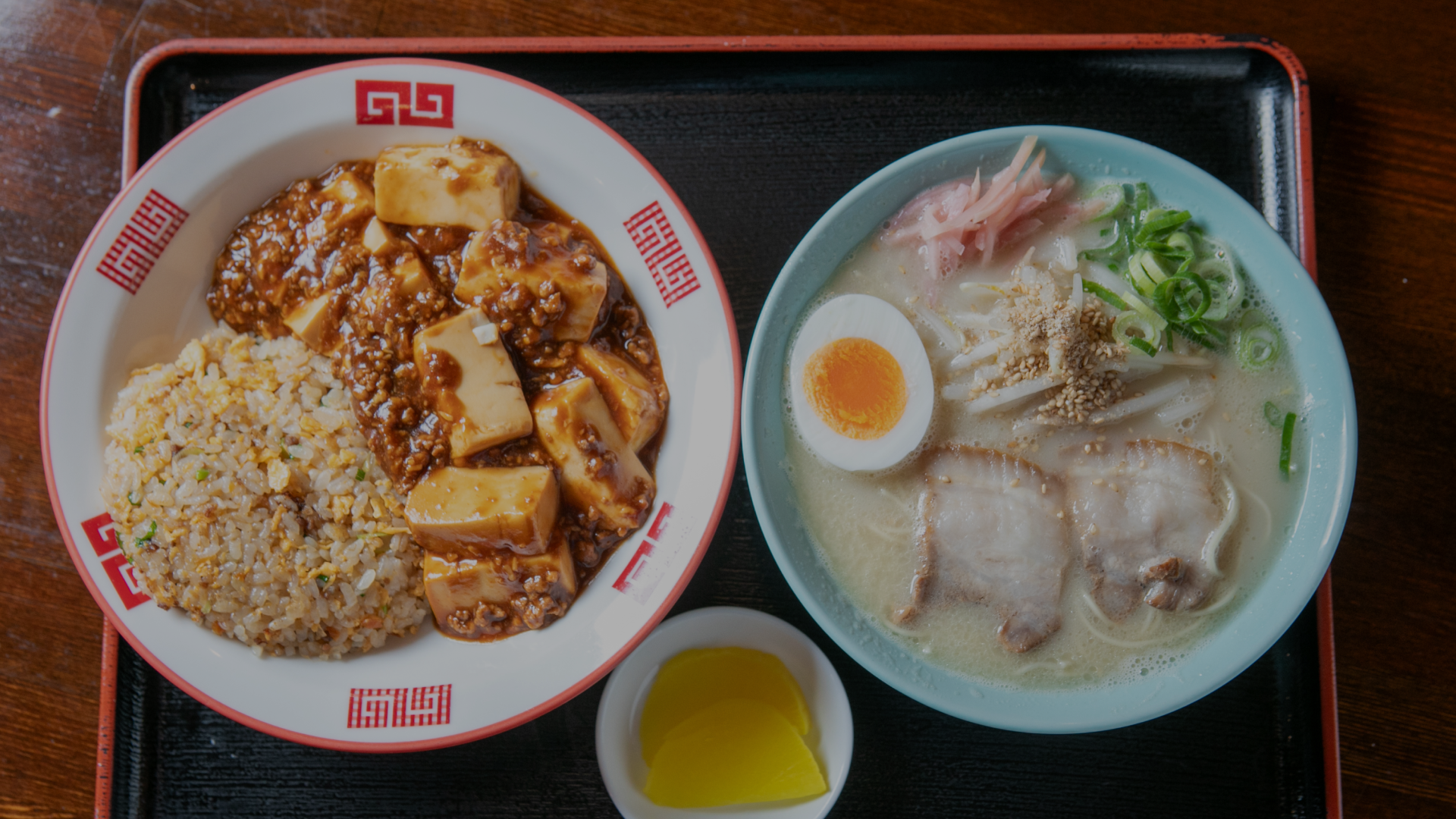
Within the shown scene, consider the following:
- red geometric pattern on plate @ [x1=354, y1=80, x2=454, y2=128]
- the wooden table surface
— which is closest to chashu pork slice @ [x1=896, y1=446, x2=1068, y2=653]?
the wooden table surface

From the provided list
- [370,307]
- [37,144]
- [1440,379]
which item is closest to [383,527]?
[370,307]

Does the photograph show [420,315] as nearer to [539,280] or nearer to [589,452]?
[539,280]

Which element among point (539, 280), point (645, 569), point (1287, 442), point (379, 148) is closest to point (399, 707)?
point (645, 569)

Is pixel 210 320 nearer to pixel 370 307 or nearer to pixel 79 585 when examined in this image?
pixel 370 307

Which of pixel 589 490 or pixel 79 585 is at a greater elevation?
pixel 589 490

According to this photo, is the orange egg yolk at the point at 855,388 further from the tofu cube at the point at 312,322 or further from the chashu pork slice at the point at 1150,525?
the tofu cube at the point at 312,322

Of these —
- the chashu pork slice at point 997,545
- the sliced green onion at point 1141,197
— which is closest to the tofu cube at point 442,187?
the chashu pork slice at point 997,545

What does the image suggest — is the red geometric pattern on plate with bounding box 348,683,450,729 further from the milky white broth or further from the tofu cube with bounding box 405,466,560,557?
the milky white broth
